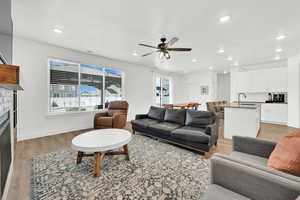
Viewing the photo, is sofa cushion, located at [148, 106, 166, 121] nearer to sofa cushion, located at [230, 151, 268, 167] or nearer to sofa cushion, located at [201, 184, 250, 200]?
sofa cushion, located at [230, 151, 268, 167]

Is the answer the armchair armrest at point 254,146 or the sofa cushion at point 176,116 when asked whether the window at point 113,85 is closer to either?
the sofa cushion at point 176,116

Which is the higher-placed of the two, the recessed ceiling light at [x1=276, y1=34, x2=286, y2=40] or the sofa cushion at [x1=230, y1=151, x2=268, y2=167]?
the recessed ceiling light at [x1=276, y1=34, x2=286, y2=40]

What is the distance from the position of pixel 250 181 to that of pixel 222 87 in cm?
863

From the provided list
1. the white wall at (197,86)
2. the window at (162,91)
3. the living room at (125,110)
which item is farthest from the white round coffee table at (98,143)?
the white wall at (197,86)

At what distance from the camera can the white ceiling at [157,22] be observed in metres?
2.09

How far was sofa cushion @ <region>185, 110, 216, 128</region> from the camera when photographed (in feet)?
9.55

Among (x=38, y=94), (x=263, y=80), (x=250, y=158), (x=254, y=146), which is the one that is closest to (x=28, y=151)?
(x=38, y=94)

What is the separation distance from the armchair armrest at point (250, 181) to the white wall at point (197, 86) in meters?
7.16

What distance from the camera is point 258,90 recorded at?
5770mm

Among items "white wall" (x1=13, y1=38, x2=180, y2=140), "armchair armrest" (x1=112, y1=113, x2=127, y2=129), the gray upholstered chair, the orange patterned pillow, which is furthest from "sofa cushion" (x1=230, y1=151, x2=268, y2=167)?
"white wall" (x1=13, y1=38, x2=180, y2=140)

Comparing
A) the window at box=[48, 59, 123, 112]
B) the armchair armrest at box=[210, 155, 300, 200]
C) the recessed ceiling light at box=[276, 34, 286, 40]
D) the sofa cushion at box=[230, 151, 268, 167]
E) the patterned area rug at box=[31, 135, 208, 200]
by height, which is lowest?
the patterned area rug at box=[31, 135, 208, 200]

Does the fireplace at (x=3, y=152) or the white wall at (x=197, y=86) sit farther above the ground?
the white wall at (x=197, y=86)

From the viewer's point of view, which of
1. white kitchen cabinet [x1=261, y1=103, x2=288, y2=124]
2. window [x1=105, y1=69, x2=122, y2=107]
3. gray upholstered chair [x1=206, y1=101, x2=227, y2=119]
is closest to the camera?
white kitchen cabinet [x1=261, y1=103, x2=288, y2=124]

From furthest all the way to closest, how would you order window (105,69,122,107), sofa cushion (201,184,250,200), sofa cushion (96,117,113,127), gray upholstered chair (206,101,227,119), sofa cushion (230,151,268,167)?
gray upholstered chair (206,101,227,119) → window (105,69,122,107) → sofa cushion (96,117,113,127) → sofa cushion (230,151,268,167) → sofa cushion (201,184,250,200)
